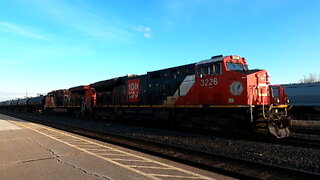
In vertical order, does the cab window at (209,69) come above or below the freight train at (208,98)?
above

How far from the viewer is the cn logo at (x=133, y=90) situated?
17873mm

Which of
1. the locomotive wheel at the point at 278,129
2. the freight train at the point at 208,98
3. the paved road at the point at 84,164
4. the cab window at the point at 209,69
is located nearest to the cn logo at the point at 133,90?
the freight train at the point at 208,98

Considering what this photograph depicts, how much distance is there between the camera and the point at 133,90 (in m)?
18.3

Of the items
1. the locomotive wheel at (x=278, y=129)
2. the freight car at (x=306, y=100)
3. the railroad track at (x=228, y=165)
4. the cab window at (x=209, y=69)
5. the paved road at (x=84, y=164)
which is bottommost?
the railroad track at (x=228, y=165)

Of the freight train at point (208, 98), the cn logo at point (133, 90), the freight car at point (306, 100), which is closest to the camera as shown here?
the freight train at point (208, 98)

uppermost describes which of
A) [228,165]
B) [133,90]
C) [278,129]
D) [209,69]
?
[209,69]

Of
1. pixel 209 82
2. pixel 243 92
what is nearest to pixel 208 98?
pixel 209 82

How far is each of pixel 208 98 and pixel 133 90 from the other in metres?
7.14

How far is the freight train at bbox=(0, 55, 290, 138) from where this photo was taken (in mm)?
11031

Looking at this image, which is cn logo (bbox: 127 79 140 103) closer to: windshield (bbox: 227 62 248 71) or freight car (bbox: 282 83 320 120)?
windshield (bbox: 227 62 248 71)

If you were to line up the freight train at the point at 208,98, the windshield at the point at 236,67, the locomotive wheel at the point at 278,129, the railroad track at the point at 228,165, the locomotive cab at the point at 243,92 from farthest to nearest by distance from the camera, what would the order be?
the windshield at the point at 236,67 < the freight train at the point at 208,98 < the locomotive cab at the point at 243,92 < the locomotive wheel at the point at 278,129 < the railroad track at the point at 228,165

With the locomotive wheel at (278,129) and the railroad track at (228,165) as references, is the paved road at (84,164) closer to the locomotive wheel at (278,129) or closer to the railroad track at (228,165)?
the railroad track at (228,165)

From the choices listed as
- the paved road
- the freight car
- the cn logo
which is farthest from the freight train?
the freight car

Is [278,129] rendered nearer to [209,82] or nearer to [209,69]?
[209,82]
